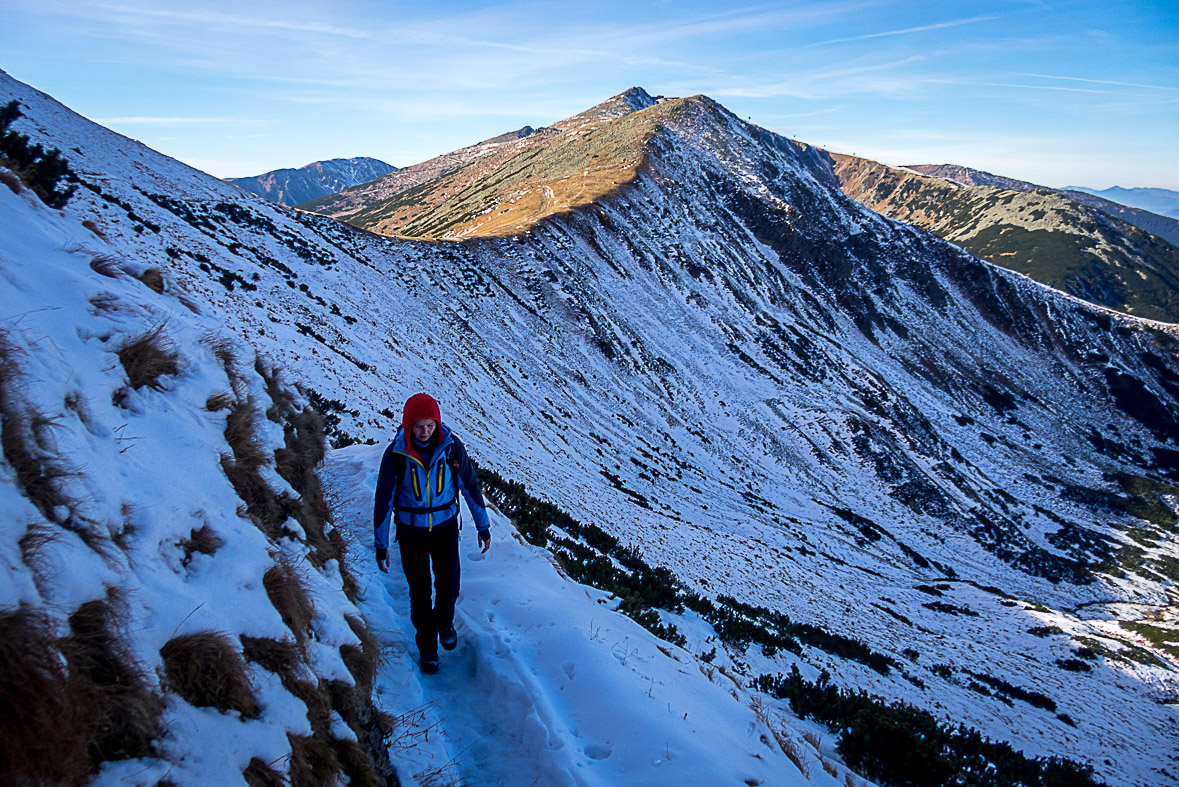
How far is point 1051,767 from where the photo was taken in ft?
37.5

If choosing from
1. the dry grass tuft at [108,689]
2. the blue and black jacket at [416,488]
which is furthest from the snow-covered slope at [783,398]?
the dry grass tuft at [108,689]

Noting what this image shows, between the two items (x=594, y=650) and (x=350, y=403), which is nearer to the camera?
(x=594, y=650)

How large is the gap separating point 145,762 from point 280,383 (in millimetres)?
6422

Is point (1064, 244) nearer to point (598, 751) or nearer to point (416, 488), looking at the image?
point (598, 751)

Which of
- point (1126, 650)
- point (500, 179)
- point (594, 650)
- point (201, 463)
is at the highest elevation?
point (500, 179)

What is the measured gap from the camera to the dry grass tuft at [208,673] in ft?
10.1

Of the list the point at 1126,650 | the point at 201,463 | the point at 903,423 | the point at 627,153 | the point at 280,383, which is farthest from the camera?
the point at 627,153

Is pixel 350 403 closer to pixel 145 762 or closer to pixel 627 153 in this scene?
pixel 145 762

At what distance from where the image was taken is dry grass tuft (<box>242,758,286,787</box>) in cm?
297

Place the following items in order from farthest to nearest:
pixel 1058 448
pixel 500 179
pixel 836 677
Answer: pixel 500 179 < pixel 1058 448 < pixel 836 677

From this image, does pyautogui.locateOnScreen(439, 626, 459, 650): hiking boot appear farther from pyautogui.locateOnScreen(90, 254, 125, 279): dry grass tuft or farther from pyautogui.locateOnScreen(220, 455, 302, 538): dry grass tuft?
pyautogui.locateOnScreen(90, 254, 125, 279): dry grass tuft

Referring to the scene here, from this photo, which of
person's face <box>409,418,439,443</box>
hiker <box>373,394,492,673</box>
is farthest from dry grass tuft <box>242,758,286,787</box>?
person's face <box>409,418,439,443</box>

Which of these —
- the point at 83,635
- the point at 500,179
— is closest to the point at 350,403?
the point at 83,635

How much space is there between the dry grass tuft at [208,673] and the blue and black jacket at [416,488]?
1.79 metres
